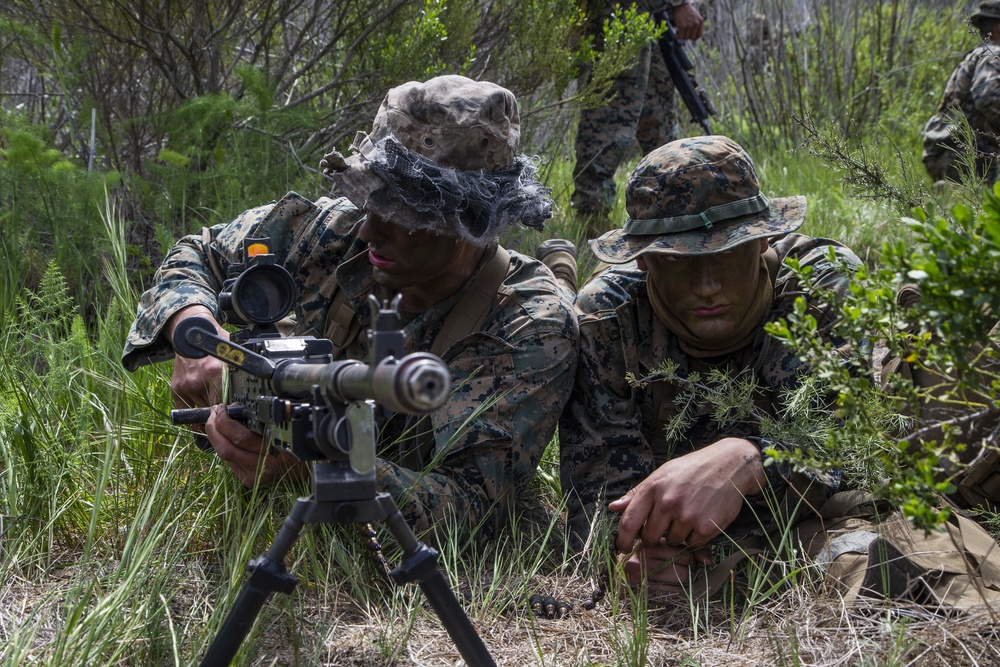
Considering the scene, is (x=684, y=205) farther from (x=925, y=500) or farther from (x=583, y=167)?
(x=583, y=167)

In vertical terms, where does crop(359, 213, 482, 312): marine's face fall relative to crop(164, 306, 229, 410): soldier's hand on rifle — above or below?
above

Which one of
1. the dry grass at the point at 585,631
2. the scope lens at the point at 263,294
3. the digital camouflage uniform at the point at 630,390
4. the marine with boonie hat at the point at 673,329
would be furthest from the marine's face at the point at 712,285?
the scope lens at the point at 263,294

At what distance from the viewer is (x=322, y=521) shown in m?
1.78

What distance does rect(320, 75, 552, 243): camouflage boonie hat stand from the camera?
9.51 ft

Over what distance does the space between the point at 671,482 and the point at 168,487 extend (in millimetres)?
1282

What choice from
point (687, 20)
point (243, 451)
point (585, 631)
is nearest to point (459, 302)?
point (243, 451)

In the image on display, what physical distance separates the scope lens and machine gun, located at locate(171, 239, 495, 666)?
0.01 meters

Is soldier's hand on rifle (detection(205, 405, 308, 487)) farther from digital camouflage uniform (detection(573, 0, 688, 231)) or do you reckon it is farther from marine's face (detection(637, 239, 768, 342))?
digital camouflage uniform (detection(573, 0, 688, 231))

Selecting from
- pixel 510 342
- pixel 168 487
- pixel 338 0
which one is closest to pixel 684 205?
pixel 510 342

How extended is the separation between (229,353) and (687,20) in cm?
505

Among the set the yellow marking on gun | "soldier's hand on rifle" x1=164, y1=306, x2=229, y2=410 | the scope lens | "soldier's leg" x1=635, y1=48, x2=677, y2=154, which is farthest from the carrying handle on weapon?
"soldier's leg" x1=635, y1=48, x2=677, y2=154

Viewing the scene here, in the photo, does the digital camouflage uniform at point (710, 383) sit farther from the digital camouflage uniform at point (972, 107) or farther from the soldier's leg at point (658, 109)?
the digital camouflage uniform at point (972, 107)

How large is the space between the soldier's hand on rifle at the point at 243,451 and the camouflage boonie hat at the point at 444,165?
772 mm

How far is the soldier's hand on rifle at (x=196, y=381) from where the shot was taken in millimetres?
2928
